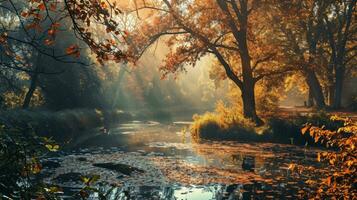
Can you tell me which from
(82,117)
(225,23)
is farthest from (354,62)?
(82,117)

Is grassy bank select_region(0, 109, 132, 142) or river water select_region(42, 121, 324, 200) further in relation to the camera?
grassy bank select_region(0, 109, 132, 142)

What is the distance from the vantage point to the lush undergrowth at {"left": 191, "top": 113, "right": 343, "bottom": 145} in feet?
87.4

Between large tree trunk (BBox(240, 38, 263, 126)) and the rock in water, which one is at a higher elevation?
large tree trunk (BBox(240, 38, 263, 126))

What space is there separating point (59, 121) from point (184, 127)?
9.84 metres

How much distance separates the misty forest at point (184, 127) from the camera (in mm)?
5695

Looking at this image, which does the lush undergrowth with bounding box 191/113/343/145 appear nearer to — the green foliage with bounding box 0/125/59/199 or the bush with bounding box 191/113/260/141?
the bush with bounding box 191/113/260/141

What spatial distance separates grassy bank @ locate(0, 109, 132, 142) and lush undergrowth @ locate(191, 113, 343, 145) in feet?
32.6

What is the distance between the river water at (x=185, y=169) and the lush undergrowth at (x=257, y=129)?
185cm

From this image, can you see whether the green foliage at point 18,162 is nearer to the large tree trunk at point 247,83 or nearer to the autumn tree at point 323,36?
the large tree trunk at point 247,83

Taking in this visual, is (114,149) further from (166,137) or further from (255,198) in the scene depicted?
(255,198)

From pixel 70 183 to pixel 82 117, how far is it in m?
24.0

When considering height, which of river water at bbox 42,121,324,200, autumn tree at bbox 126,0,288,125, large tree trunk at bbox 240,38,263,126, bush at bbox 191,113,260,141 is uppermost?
autumn tree at bbox 126,0,288,125

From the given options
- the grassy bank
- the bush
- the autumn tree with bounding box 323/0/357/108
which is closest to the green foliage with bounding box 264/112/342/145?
the bush

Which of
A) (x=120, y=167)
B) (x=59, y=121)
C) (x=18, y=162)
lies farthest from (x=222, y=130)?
(x=18, y=162)
